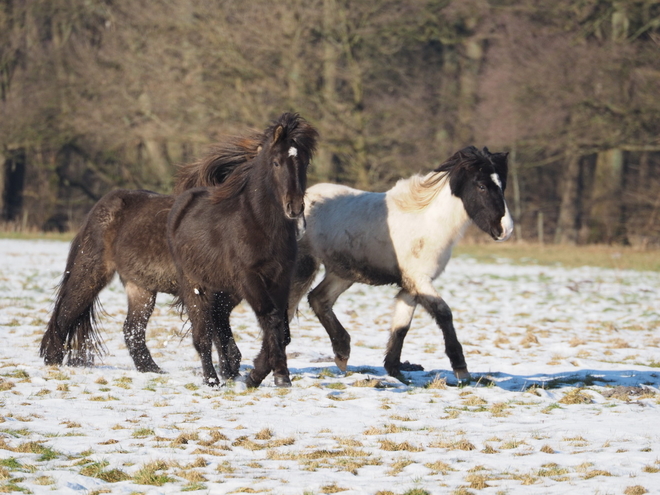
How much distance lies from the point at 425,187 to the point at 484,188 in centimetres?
63

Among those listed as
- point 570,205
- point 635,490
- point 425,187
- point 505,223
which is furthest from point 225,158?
point 570,205

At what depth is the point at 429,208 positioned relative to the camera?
24.5ft

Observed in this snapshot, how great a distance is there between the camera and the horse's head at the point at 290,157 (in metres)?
6.16

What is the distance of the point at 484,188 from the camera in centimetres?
706

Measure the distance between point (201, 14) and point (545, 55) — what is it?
30.6 ft

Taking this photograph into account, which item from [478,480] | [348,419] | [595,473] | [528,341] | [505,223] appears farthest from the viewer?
[528,341]

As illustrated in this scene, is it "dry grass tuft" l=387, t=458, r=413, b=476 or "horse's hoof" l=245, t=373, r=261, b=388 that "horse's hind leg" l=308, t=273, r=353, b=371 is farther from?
"dry grass tuft" l=387, t=458, r=413, b=476

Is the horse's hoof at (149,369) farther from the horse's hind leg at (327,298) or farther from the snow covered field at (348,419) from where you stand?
the horse's hind leg at (327,298)

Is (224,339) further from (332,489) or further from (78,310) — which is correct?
(332,489)

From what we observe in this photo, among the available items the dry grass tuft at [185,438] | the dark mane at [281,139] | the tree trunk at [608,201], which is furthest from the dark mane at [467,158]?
the tree trunk at [608,201]

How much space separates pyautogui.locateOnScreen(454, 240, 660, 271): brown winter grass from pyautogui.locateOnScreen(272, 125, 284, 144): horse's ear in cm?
1470

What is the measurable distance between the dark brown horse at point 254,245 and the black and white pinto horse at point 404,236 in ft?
3.36

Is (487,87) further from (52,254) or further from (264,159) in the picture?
(264,159)

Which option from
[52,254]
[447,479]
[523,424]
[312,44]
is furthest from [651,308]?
[312,44]
